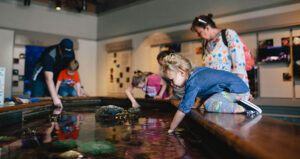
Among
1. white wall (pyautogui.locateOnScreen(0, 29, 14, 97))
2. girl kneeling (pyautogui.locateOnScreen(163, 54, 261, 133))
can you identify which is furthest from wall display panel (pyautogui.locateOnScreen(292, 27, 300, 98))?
white wall (pyautogui.locateOnScreen(0, 29, 14, 97))

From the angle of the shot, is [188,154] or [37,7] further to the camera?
[37,7]

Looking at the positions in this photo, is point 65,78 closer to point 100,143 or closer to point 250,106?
point 100,143

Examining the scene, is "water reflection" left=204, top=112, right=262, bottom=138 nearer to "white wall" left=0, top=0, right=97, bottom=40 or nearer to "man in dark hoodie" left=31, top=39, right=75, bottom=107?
"man in dark hoodie" left=31, top=39, right=75, bottom=107

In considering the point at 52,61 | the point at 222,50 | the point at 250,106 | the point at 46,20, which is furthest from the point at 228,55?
the point at 46,20

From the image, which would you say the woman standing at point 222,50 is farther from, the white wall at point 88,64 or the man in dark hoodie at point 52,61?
the white wall at point 88,64

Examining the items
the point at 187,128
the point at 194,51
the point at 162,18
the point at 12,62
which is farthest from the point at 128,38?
the point at 187,128

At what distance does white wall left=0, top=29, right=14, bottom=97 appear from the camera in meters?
A: 5.57

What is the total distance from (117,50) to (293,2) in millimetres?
4639

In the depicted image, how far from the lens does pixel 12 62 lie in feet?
18.7

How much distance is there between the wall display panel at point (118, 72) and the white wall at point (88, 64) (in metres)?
0.61

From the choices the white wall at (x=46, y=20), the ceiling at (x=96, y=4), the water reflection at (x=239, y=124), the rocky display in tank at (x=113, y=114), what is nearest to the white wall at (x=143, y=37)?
the ceiling at (x=96, y=4)

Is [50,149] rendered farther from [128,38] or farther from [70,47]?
[128,38]

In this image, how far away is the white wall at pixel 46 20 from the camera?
5.69m

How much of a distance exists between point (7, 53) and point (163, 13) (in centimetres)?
438
